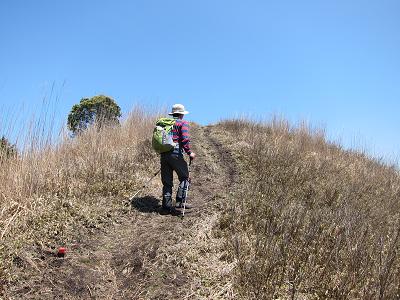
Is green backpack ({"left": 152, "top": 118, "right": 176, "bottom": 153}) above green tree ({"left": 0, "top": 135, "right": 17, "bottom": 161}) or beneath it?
above

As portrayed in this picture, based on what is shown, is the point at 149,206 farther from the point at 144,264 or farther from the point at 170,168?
the point at 144,264

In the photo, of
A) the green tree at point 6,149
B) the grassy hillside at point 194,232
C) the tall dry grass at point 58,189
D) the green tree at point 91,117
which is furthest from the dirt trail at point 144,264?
the green tree at point 91,117

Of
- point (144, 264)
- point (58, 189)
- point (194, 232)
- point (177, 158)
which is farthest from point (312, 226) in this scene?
point (58, 189)

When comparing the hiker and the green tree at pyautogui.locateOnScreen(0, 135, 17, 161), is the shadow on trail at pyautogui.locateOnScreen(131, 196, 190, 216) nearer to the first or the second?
the hiker

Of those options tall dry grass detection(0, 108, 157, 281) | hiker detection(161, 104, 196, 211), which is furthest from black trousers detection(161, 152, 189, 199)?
tall dry grass detection(0, 108, 157, 281)

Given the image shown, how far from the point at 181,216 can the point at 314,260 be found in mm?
2607

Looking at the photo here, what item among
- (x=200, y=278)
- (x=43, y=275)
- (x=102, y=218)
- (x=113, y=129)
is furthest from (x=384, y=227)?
(x=113, y=129)

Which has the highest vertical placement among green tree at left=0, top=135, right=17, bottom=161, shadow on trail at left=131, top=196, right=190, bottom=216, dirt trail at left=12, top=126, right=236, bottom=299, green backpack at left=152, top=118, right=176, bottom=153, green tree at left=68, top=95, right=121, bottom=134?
green tree at left=68, top=95, right=121, bottom=134

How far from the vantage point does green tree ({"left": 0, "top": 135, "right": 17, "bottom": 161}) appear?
5.60m

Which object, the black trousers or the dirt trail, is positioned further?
the black trousers

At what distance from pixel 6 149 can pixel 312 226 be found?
4622 millimetres

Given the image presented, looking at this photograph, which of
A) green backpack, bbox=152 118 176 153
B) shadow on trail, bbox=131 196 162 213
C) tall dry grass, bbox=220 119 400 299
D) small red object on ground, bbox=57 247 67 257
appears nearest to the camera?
tall dry grass, bbox=220 119 400 299

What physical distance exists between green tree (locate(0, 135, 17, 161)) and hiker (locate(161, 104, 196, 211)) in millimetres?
2480

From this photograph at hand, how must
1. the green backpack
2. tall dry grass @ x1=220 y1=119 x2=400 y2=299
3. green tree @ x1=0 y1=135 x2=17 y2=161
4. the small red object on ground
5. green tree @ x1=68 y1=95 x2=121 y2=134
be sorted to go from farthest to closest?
green tree @ x1=68 y1=95 x2=121 y2=134 < the green backpack < green tree @ x1=0 y1=135 x2=17 y2=161 < the small red object on ground < tall dry grass @ x1=220 y1=119 x2=400 y2=299
